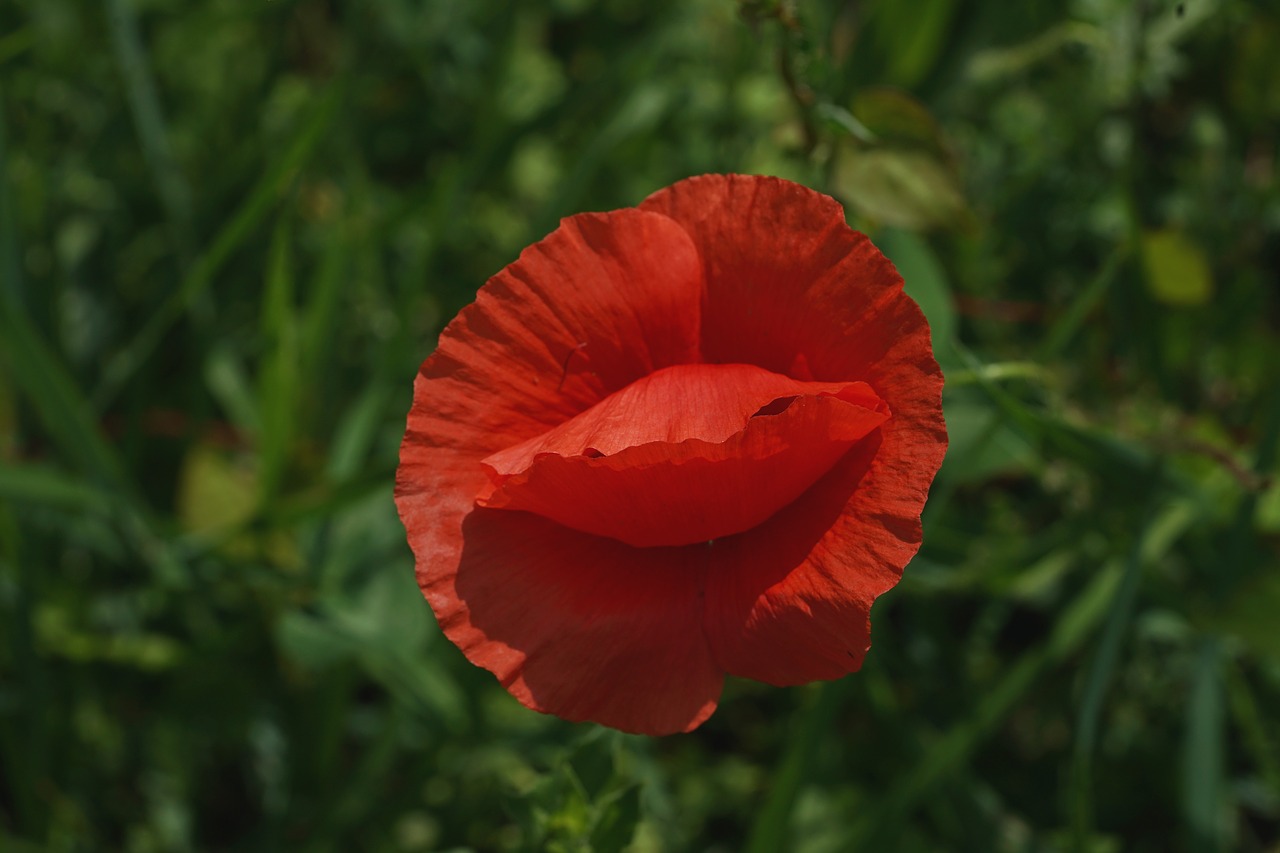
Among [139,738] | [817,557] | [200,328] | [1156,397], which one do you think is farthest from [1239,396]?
[139,738]

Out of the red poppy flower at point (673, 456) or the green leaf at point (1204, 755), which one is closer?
the red poppy flower at point (673, 456)

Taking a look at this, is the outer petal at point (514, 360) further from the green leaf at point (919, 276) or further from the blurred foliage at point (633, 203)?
the green leaf at point (919, 276)

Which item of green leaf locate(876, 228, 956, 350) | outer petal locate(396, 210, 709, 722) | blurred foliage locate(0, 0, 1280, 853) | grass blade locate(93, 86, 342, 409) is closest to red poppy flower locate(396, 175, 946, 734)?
outer petal locate(396, 210, 709, 722)

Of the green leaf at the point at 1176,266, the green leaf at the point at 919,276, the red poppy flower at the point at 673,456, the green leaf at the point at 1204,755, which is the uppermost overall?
the red poppy flower at the point at 673,456

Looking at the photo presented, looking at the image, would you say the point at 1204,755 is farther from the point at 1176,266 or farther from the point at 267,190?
the point at 267,190

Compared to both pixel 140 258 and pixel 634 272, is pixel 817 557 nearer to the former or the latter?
pixel 634 272

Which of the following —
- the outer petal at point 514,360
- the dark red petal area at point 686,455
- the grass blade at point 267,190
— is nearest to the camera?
the dark red petal area at point 686,455

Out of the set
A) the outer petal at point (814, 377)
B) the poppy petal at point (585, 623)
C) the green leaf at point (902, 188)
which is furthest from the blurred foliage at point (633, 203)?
the poppy petal at point (585, 623)

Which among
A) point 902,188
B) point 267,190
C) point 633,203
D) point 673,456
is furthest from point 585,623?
point 633,203
